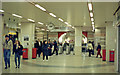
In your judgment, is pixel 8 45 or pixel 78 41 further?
pixel 78 41

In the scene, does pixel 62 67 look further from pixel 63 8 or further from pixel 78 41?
pixel 78 41

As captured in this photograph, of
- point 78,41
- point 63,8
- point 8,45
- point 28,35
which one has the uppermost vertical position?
point 63,8

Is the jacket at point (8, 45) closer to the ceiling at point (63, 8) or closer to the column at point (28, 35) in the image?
the ceiling at point (63, 8)

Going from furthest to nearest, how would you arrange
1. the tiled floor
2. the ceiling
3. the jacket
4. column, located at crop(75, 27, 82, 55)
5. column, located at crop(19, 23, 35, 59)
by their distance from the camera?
column, located at crop(75, 27, 82, 55) < column, located at crop(19, 23, 35, 59) < the jacket < the tiled floor < the ceiling

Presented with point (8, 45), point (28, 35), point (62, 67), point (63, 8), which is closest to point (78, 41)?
point (28, 35)

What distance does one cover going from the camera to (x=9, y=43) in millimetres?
9867

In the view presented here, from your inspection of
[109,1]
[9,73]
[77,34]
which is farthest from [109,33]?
[9,73]

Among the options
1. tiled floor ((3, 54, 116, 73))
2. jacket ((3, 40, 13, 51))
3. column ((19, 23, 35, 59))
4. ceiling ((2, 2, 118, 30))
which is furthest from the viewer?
column ((19, 23, 35, 59))

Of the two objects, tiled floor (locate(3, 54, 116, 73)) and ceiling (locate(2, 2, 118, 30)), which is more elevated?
ceiling (locate(2, 2, 118, 30))

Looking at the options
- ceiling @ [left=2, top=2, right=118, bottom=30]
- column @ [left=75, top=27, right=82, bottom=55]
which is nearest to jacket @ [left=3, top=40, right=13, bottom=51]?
ceiling @ [left=2, top=2, right=118, bottom=30]

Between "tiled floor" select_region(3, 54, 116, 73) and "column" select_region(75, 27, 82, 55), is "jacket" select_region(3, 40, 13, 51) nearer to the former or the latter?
"tiled floor" select_region(3, 54, 116, 73)

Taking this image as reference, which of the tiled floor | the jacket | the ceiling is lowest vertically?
the tiled floor

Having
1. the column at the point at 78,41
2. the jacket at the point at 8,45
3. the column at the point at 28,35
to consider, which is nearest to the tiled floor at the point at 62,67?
the jacket at the point at 8,45

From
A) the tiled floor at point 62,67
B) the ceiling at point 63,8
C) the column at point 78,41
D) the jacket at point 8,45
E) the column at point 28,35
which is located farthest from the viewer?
the column at point 78,41
